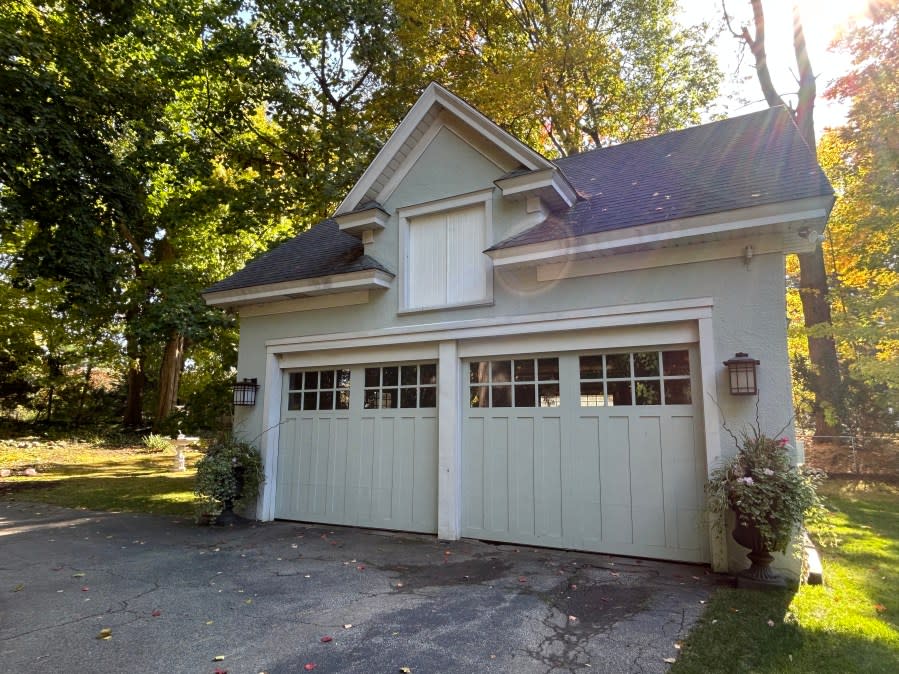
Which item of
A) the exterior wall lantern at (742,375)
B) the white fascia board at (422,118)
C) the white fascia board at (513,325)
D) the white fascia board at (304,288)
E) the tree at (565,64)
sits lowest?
the exterior wall lantern at (742,375)

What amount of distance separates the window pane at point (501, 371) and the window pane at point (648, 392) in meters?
1.50

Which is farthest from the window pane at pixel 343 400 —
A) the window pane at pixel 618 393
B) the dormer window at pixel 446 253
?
the window pane at pixel 618 393

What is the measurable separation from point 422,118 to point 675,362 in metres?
4.68

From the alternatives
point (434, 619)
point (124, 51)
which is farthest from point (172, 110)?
point (434, 619)

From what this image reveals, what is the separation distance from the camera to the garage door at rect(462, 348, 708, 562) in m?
5.20

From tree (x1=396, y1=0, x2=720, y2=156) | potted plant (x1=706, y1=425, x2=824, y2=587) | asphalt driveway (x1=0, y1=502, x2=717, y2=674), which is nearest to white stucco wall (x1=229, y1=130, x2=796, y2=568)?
potted plant (x1=706, y1=425, x2=824, y2=587)

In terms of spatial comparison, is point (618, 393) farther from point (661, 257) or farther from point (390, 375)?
point (390, 375)

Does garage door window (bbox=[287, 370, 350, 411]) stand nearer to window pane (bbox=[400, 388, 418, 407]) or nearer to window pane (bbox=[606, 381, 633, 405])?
window pane (bbox=[400, 388, 418, 407])

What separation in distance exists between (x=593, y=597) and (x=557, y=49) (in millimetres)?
13583

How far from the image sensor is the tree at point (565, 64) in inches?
524

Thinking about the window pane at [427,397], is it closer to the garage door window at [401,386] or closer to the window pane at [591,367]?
the garage door window at [401,386]

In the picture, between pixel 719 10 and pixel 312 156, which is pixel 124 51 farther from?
pixel 719 10

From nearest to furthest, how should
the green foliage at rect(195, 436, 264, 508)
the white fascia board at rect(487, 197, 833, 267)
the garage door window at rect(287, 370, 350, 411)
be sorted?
the white fascia board at rect(487, 197, 833, 267) → the green foliage at rect(195, 436, 264, 508) → the garage door window at rect(287, 370, 350, 411)

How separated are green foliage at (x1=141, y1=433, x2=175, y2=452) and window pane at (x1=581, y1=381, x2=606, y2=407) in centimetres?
1652
